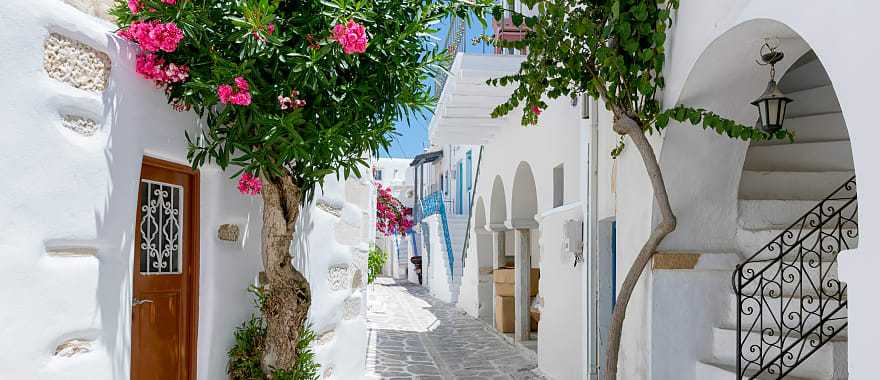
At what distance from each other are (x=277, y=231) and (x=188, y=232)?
0.52 meters

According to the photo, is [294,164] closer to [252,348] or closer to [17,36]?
[252,348]

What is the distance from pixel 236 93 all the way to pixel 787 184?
4.11 metres

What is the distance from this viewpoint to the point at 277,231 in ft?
14.5

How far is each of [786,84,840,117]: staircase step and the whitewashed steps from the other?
2.23 metres

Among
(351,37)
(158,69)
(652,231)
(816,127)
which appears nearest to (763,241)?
(652,231)

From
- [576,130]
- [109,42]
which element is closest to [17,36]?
[109,42]

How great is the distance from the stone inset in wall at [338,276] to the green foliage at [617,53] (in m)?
Answer: 2.22

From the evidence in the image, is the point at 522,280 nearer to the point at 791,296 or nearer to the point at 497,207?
the point at 497,207

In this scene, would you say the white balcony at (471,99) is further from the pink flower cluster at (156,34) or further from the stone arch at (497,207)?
the pink flower cluster at (156,34)

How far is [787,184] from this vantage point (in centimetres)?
555

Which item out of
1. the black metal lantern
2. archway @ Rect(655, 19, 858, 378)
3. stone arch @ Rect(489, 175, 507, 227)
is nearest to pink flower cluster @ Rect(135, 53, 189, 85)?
archway @ Rect(655, 19, 858, 378)

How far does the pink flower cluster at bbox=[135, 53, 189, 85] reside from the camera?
11.8 feet

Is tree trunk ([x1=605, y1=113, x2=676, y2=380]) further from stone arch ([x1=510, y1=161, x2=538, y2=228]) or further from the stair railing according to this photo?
the stair railing

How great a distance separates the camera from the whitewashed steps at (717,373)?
434cm
